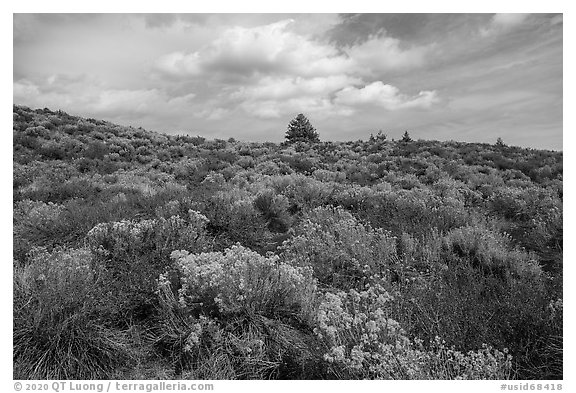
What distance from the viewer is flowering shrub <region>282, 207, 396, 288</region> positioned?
5125mm

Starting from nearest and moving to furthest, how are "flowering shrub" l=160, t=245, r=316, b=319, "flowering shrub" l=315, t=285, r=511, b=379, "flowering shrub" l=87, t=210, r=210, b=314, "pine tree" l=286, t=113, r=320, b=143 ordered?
"flowering shrub" l=315, t=285, r=511, b=379
"flowering shrub" l=160, t=245, r=316, b=319
"flowering shrub" l=87, t=210, r=210, b=314
"pine tree" l=286, t=113, r=320, b=143

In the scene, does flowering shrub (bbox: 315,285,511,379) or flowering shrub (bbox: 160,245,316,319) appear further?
flowering shrub (bbox: 160,245,316,319)

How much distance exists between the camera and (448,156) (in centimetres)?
1756

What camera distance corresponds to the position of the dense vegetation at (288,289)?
3496 millimetres

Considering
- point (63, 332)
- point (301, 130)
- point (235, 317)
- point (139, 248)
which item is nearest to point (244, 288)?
point (235, 317)

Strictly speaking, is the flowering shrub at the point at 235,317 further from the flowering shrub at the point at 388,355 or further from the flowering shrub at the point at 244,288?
the flowering shrub at the point at 388,355

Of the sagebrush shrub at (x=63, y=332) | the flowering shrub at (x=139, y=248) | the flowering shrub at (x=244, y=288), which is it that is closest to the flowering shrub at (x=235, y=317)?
the flowering shrub at (x=244, y=288)

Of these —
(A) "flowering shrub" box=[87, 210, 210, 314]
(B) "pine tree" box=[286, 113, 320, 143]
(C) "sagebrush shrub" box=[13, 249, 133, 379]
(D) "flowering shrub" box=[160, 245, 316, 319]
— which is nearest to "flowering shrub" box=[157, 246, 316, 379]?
(D) "flowering shrub" box=[160, 245, 316, 319]

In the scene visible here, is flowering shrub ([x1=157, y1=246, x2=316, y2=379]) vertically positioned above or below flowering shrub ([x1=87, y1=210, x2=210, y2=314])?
below

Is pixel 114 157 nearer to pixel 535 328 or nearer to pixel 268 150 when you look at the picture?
pixel 268 150

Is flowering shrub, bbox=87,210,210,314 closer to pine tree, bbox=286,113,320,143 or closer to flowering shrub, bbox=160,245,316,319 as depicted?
flowering shrub, bbox=160,245,316,319

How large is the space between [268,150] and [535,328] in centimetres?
1676

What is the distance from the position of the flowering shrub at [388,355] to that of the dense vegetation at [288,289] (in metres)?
0.02

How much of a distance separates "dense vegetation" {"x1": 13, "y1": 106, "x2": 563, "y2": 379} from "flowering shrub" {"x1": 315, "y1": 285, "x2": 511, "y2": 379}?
0.02 metres
